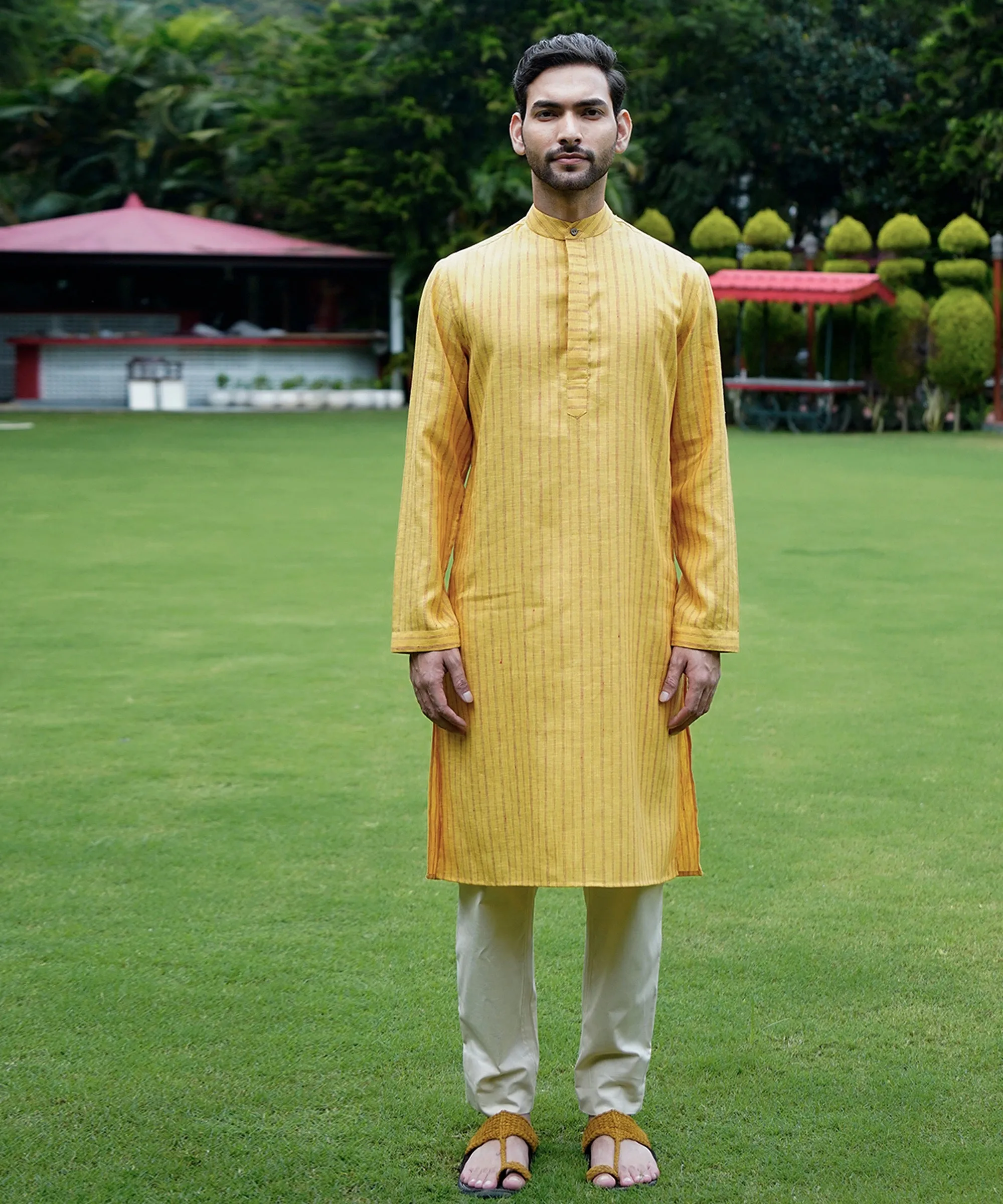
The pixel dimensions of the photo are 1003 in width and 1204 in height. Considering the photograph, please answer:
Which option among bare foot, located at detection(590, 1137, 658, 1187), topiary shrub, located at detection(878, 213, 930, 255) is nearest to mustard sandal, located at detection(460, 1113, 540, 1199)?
bare foot, located at detection(590, 1137, 658, 1187)

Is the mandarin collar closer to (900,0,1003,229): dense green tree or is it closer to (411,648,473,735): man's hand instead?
(411,648,473,735): man's hand

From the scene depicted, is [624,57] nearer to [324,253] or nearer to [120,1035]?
[324,253]

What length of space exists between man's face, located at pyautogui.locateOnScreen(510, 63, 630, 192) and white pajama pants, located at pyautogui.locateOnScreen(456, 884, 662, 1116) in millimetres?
1110

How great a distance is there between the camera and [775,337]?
71.6 feet

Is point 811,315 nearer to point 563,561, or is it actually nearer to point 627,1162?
point 563,561

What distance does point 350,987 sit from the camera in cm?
337

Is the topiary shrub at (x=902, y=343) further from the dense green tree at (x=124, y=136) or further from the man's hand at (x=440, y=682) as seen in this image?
the man's hand at (x=440, y=682)

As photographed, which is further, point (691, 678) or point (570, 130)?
point (691, 678)

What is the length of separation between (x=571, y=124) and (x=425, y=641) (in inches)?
32.0

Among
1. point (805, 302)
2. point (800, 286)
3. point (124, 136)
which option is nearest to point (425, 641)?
point (800, 286)

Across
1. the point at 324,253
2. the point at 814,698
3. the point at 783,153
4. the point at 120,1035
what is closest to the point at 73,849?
the point at 120,1035

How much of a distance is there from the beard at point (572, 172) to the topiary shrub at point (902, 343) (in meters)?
18.5

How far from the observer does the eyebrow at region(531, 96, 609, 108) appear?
7.96 ft

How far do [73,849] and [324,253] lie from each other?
21591 mm
